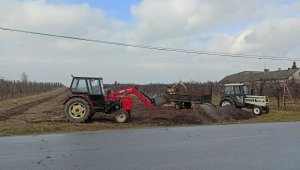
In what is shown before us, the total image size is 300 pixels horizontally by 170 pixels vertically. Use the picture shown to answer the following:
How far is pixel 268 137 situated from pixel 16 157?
8.17m

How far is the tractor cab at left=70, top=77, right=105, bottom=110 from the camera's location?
19.9 metres

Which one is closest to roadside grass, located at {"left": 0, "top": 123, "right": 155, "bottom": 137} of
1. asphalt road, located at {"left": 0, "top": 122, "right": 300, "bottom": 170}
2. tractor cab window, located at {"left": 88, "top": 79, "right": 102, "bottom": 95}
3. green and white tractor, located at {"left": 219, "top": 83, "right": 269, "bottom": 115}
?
tractor cab window, located at {"left": 88, "top": 79, "right": 102, "bottom": 95}

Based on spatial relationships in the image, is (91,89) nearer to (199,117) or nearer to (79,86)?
(79,86)

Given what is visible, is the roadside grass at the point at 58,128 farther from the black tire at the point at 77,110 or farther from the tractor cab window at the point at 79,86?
the tractor cab window at the point at 79,86

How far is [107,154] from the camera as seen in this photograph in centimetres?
1000

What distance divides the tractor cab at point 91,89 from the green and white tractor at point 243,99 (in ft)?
39.4

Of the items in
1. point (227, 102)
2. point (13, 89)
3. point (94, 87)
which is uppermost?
point (13, 89)

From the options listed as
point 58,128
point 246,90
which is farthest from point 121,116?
point 246,90

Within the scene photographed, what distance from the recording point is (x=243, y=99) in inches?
A: 1126

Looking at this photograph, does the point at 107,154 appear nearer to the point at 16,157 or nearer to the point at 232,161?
the point at 16,157

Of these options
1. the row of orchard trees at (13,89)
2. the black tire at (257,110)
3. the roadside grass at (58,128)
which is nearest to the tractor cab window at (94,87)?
the roadside grass at (58,128)

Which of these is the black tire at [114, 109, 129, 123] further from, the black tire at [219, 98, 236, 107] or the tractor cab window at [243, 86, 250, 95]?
the tractor cab window at [243, 86, 250, 95]

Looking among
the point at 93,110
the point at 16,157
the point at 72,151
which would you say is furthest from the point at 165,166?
the point at 93,110

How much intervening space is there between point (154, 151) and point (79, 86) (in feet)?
34.2
